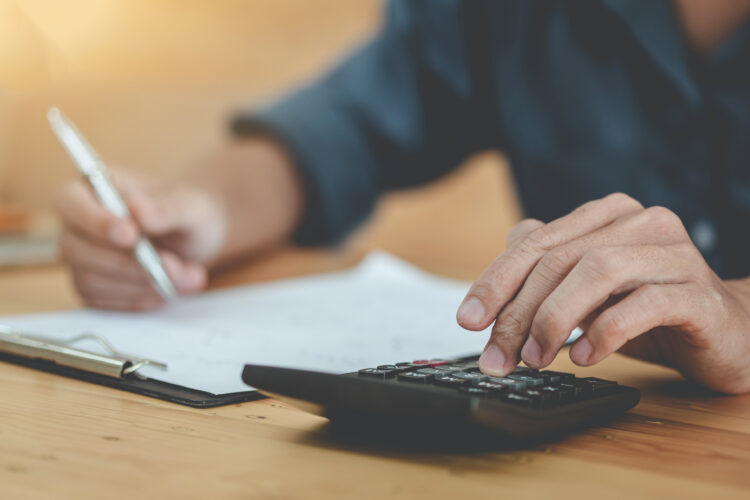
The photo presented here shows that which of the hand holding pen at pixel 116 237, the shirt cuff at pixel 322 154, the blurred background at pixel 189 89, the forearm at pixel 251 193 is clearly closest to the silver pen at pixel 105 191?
the hand holding pen at pixel 116 237

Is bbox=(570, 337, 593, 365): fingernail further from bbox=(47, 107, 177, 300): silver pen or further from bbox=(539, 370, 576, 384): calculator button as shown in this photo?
bbox=(47, 107, 177, 300): silver pen

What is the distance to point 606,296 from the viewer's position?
0.30m

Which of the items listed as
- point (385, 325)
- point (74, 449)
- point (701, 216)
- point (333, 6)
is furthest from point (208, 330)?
point (333, 6)

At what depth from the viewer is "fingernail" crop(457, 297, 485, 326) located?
303 mm

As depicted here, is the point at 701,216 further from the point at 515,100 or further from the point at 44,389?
the point at 44,389

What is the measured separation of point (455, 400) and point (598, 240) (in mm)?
119

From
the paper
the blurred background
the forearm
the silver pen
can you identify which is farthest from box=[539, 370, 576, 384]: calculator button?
the blurred background

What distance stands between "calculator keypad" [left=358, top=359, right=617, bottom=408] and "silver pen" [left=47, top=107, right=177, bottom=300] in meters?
0.34

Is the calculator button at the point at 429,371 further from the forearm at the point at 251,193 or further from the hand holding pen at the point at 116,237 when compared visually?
the forearm at the point at 251,193

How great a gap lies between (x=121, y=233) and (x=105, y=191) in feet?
0.15

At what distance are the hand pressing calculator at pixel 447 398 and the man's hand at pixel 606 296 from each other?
0.06ft

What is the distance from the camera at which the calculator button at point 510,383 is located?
27 cm

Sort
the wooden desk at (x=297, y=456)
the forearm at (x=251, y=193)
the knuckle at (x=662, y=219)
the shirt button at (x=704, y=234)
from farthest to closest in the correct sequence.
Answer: the forearm at (x=251, y=193)
the shirt button at (x=704, y=234)
the knuckle at (x=662, y=219)
the wooden desk at (x=297, y=456)

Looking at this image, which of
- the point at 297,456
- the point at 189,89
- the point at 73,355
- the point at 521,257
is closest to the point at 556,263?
the point at 521,257
